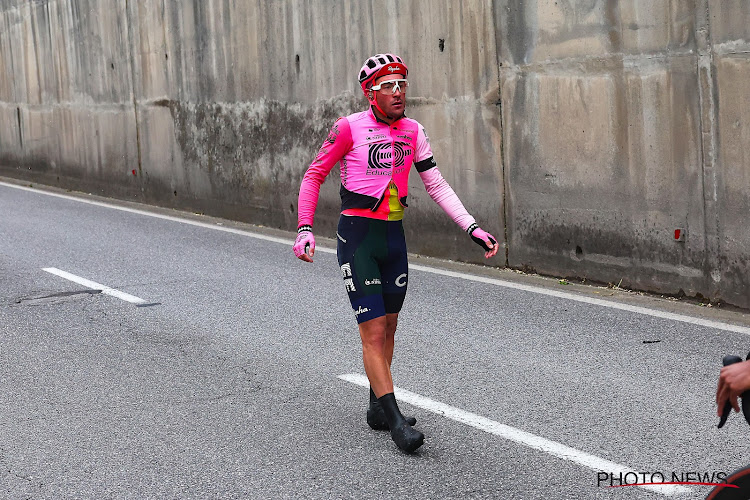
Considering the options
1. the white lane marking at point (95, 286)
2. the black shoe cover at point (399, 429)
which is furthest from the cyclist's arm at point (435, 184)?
the white lane marking at point (95, 286)

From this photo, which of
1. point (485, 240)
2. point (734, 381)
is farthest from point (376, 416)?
point (734, 381)

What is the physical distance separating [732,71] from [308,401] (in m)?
4.16

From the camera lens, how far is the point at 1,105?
2511 cm

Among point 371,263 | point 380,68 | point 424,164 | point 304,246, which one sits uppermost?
point 380,68

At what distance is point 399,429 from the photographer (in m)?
5.20

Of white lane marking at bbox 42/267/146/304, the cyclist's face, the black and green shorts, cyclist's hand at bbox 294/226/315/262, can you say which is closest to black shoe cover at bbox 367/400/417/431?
the black and green shorts

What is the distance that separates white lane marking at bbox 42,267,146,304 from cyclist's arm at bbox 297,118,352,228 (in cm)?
418

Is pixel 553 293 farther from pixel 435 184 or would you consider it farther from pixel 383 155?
pixel 383 155

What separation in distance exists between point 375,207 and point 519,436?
4.45ft

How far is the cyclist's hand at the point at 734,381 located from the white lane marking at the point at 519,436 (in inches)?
70.2

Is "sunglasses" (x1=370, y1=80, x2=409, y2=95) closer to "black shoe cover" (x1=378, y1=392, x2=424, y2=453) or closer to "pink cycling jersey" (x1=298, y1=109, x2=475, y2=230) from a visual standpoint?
"pink cycling jersey" (x1=298, y1=109, x2=475, y2=230)

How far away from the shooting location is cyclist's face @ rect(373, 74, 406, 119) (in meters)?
5.34
